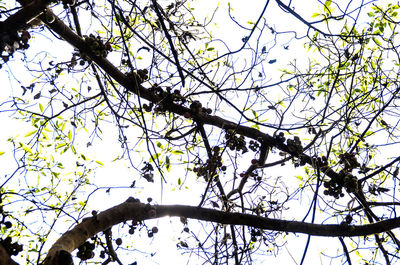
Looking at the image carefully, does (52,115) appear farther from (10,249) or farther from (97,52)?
(10,249)

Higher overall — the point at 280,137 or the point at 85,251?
the point at 280,137

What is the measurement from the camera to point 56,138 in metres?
3.25

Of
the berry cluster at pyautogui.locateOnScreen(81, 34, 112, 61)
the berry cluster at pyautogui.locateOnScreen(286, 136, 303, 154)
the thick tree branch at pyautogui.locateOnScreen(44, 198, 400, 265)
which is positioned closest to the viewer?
the thick tree branch at pyautogui.locateOnScreen(44, 198, 400, 265)

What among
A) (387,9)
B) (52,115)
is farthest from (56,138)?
(387,9)

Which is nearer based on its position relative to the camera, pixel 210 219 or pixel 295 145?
pixel 210 219

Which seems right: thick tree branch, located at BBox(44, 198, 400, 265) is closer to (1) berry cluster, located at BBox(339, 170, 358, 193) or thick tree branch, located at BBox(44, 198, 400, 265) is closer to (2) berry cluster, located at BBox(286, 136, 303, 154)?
(1) berry cluster, located at BBox(339, 170, 358, 193)

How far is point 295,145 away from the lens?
8.86 feet

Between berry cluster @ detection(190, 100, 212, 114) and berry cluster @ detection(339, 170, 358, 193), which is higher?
berry cluster @ detection(190, 100, 212, 114)

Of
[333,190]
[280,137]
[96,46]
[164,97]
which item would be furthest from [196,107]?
[333,190]

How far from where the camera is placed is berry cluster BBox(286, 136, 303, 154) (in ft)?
8.77

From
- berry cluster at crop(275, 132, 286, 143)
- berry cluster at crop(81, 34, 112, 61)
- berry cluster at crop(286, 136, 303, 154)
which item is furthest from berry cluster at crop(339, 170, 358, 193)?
berry cluster at crop(81, 34, 112, 61)

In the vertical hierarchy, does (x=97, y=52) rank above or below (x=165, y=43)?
below

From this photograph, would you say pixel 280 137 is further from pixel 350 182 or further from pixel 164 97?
pixel 164 97

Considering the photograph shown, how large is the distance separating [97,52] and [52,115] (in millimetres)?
815
